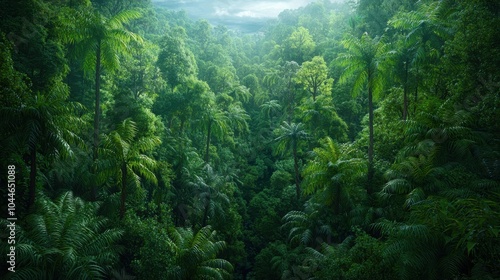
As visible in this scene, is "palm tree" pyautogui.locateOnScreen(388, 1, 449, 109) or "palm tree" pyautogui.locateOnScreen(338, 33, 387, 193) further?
"palm tree" pyautogui.locateOnScreen(338, 33, 387, 193)

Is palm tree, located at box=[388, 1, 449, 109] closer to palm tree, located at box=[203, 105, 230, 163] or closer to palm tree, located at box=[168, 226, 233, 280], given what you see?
palm tree, located at box=[168, 226, 233, 280]

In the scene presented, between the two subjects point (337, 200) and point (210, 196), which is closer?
point (337, 200)

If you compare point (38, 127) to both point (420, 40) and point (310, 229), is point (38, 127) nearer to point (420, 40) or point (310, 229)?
point (310, 229)

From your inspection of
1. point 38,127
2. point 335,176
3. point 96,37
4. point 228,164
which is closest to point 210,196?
point 335,176

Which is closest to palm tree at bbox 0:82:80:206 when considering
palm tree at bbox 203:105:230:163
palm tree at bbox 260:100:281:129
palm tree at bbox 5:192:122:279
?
palm tree at bbox 5:192:122:279

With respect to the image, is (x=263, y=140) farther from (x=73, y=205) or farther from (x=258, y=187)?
(x=73, y=205)
